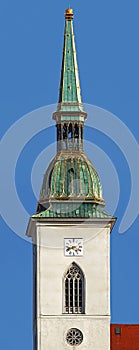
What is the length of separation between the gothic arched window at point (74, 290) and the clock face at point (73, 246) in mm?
601

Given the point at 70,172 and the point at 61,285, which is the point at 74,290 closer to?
the point at 61,285

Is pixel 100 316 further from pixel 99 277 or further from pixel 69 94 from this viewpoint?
pixel 69 94

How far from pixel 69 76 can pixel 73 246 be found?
9911mm

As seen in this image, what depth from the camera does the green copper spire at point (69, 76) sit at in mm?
146625

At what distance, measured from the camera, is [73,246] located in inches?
5640

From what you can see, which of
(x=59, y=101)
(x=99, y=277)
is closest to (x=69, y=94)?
(x=59, y=101)

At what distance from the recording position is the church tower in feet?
467

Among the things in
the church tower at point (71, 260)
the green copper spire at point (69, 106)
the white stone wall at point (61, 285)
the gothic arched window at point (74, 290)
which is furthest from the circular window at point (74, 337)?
the green copper spire at point (69, 106)

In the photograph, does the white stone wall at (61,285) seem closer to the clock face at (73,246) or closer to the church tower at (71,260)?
the church tower at (71,260)

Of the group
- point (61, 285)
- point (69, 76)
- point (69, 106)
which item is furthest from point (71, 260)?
point (69, 76)

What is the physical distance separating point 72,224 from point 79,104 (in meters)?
7.15

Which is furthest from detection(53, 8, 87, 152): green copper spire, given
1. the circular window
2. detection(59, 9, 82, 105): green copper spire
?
the circular window

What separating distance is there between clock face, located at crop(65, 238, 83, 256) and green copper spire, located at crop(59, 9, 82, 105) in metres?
8.06

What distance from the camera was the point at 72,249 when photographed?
470 feet
